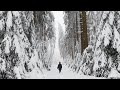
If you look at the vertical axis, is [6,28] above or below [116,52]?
above

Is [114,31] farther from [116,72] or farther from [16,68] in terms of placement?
[16,68]

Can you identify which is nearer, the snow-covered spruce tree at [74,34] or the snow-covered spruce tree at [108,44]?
the snow-covered spruce tree at [108,44]

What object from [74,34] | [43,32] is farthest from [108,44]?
[43,32]

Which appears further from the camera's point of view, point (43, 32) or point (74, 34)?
point (43, 32)

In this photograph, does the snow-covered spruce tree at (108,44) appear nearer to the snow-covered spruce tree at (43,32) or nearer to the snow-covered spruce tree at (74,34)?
the snow-covered spruce tree at (74,34)

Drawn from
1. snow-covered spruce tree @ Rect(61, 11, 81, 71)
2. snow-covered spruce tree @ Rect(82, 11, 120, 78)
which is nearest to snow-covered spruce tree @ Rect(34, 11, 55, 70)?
snow-covered spruce tree @ Rect(61, 11, 81, 71)

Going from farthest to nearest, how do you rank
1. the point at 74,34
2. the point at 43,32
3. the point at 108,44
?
the point at 43,32 → the point at 74,34 → the point at 108,44

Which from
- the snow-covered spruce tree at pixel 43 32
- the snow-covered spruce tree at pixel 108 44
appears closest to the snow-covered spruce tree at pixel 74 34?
the snow-covered spruce tree at pixel 43 32

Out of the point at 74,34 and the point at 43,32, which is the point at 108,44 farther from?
the point at 43,32

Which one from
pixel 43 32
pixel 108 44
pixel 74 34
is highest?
pixel 108 44

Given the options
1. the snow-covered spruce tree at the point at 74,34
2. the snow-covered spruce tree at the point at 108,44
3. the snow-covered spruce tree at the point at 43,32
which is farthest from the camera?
the snow-covered spruce tree at the point at 43,32

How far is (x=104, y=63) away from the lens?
13.3 metres
